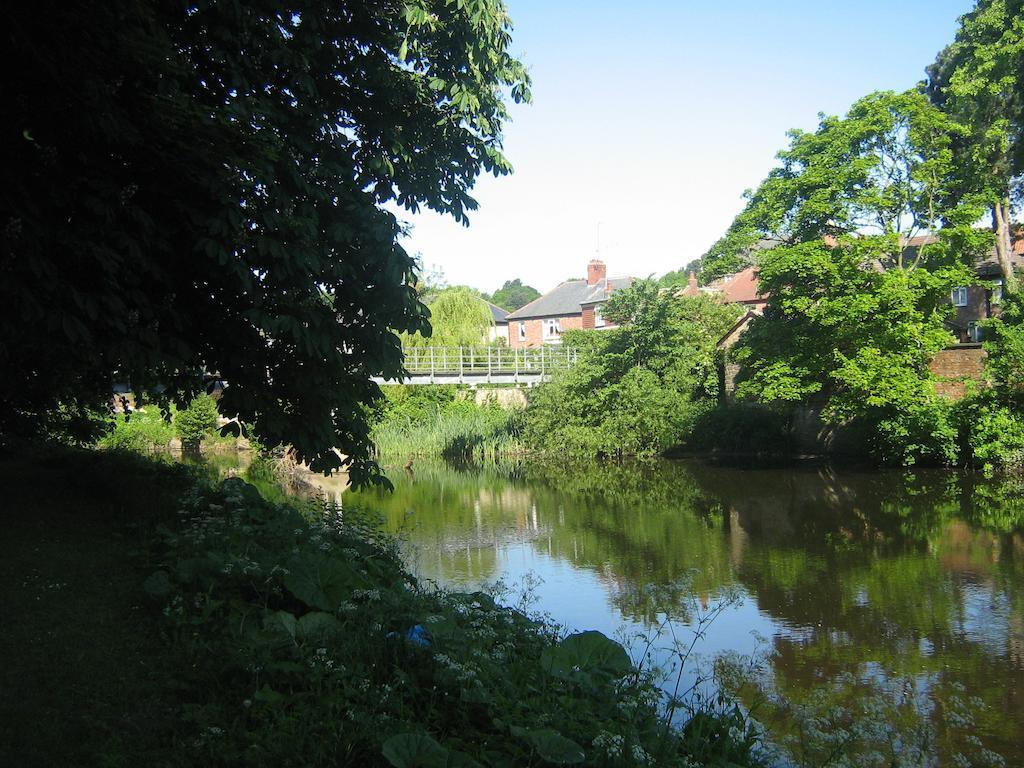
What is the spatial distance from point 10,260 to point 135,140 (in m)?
1.09

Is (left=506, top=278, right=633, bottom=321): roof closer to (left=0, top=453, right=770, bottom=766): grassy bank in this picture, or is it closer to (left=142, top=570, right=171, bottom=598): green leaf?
(left=0, top=453, right=770, bottom=766): grassy bank

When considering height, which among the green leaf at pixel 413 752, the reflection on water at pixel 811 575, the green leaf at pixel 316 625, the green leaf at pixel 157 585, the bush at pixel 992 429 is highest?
the green leaf at pixel 157 585

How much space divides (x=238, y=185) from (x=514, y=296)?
381 feet

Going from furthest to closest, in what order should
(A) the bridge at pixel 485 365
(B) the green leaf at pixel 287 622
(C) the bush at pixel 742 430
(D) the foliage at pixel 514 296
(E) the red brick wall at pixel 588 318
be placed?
(D) the foliage at pixel 514 296 < (E) the red brick wall at pixel 588 318 < (A) the bridge at pixel 485 365 < (C) the bush at pixel 742 430 < (B) the green leaf at pixel 287 622

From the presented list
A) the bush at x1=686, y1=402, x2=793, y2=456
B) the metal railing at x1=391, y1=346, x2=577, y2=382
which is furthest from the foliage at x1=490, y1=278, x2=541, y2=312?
the bush at x1=686, y1=402, x2=793, y2=456

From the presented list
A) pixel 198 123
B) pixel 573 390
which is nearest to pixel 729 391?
pixel 573 390

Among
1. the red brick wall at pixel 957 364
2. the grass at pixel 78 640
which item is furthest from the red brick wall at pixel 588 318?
the grass at pixel 78 640

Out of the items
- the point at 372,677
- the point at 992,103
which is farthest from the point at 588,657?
the point at 992,103

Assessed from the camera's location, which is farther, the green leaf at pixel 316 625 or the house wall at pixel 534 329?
the house wall at pixel 534 329

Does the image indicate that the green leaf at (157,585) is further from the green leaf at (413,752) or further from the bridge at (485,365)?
the bridge at (485,365)

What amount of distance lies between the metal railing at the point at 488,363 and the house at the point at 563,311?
17076 mm

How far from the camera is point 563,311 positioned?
202 ft

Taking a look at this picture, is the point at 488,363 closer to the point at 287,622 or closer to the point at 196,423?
the point at 196,423

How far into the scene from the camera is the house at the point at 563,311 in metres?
57.8
